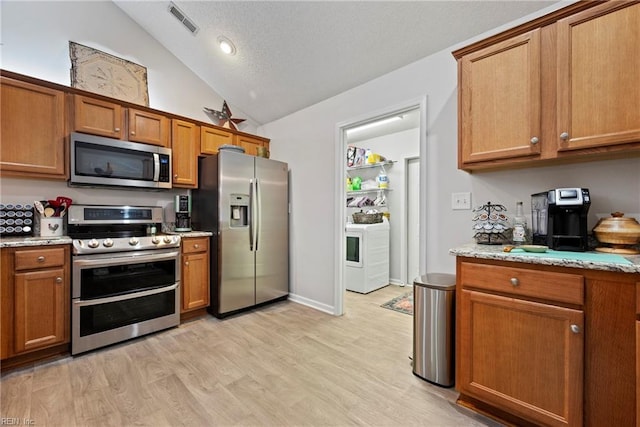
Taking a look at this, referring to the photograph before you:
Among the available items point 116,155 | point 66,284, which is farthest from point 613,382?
point 116,155

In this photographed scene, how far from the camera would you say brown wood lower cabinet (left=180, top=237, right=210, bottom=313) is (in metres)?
2.82

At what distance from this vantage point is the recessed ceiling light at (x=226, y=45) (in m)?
2.89

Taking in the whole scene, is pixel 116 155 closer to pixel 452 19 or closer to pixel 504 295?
pixel 452 19

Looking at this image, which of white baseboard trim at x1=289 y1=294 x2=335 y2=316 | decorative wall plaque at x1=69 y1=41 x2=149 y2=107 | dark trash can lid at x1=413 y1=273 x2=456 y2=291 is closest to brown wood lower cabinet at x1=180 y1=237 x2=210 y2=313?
white baseboard trim at x1=289 y1=294 x2=335 y2=316

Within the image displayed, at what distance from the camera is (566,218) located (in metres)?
1.56

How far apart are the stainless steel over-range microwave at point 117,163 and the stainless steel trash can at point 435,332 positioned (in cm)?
271

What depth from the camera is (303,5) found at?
7.55ft

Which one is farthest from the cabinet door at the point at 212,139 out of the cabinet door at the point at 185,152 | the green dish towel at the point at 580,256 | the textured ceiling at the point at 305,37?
the green dish towel at the point at 580,256

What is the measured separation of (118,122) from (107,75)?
2.13 feet

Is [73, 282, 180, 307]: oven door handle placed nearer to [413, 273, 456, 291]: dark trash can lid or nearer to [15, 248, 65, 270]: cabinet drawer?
[15, 248, 65, 270]: cabinet drawer

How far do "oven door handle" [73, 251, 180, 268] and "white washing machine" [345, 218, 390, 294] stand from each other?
2.20 metres

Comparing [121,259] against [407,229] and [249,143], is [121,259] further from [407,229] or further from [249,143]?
[407,229]

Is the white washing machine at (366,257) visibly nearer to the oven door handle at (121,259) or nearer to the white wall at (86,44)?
the oven door handle at (121,259)

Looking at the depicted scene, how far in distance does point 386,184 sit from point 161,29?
354cm
